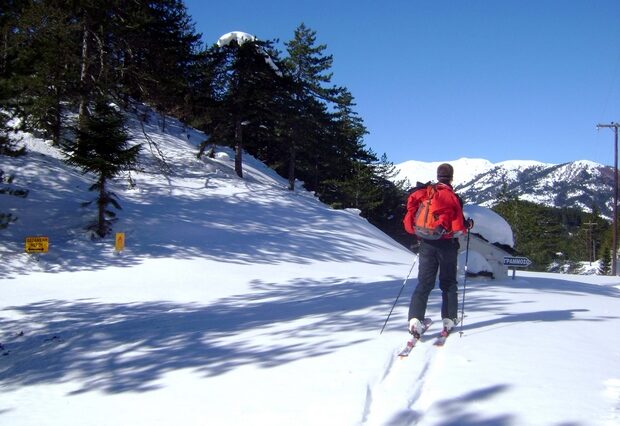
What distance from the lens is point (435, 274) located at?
5.24 meters

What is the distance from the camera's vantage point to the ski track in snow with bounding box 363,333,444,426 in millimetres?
3400

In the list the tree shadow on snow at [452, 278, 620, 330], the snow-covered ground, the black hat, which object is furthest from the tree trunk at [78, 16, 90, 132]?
the black hat

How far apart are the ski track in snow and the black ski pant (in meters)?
0.49

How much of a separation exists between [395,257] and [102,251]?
8.88m

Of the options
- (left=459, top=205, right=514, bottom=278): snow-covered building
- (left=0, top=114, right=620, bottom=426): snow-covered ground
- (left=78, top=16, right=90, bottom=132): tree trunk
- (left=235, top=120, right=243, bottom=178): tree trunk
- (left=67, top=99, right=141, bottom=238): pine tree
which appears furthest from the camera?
(left=235, top=120, right=243, bottom=178): tree trunk

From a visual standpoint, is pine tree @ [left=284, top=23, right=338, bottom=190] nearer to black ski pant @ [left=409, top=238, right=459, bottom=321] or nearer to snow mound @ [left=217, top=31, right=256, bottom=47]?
snow mound @ [left=217, top=31, right=256, bottom=47]

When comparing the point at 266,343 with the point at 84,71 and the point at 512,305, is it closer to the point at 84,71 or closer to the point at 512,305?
the point at 512,305

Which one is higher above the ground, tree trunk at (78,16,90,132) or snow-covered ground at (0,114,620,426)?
tree trunk at (78,16,90,132)

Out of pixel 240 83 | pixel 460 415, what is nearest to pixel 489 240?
pixel 460 415

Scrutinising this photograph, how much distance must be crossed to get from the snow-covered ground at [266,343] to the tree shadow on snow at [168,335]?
0.03 metres

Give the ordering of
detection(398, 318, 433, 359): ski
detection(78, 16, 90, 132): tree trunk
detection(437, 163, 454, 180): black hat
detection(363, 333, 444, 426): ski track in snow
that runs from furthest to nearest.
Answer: detection(78, 16, 90, 132): tree trunk → detection(437, 163, 454, 180): black hat → detection(398, 318, 433, 359): ski → detection(363, 333, 444, 426): ski track in snow

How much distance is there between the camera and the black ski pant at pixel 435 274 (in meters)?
5.19

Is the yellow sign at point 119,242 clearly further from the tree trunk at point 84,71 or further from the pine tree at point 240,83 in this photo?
the pine tree at point 240,83

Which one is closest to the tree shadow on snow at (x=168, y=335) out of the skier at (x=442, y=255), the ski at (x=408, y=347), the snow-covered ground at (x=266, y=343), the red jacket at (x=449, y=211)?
the snow-covered ground at (x=266, y=343)
